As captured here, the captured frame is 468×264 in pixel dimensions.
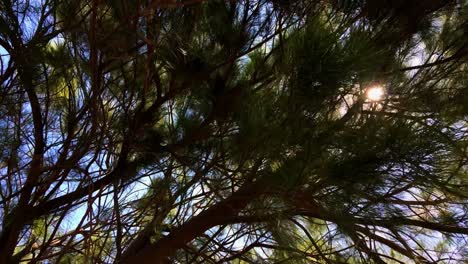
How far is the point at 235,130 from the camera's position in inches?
63.0

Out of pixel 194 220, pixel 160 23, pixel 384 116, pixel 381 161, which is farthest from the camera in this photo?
pixel 194 220

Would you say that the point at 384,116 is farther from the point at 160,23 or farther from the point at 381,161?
the point at 160,23

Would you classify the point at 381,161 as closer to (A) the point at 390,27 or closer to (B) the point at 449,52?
(A) the point at 390,27

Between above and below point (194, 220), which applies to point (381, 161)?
below

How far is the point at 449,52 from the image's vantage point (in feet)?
6.19

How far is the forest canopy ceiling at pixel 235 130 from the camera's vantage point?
52.9 inches

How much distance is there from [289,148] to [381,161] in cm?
24

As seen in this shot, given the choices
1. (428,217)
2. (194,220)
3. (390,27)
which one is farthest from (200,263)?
(390,27)

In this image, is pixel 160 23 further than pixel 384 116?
Yes

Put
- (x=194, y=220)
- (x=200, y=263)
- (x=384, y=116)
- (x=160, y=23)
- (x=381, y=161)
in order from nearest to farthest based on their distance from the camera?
(x=381, y=161) < (x=384, y=116) < (x=160, y=23) < (x=194, y=220) < (x=200, y=263)

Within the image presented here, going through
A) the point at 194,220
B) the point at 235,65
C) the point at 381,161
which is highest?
the point at 235,65

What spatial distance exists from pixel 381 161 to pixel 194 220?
68cm

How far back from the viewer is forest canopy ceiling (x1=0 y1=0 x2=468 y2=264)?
52.9 inches

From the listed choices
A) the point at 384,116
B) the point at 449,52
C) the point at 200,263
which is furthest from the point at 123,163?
the point at 449,52
